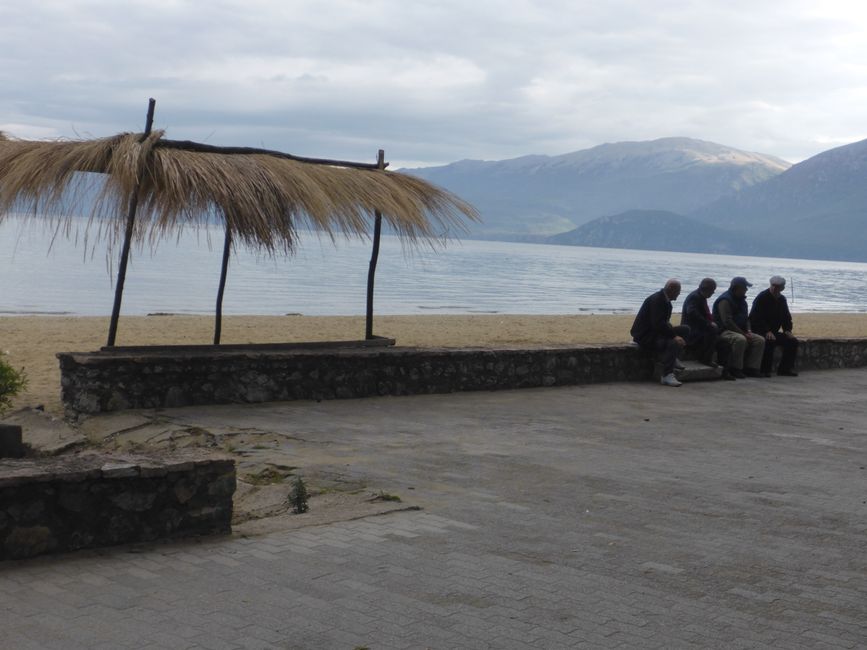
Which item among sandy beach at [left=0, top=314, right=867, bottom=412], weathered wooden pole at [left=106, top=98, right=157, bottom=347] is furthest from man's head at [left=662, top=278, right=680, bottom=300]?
weathered wooden pole at [left=106, top=98, right=157, bottom=347]

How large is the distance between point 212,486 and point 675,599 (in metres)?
2.19

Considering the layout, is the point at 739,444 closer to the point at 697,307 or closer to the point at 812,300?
the point at 697,307

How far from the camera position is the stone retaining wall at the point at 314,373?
26.5 ft

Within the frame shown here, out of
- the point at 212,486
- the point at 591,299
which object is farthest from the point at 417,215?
the point at 591,299

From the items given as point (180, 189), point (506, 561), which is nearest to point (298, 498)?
point (506, 561)

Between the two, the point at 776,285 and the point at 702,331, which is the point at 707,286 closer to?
the point at 702,331

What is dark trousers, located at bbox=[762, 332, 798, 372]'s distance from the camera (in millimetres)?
13555

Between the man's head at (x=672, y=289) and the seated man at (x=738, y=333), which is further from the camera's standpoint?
the seated man at (x=738, y=333)

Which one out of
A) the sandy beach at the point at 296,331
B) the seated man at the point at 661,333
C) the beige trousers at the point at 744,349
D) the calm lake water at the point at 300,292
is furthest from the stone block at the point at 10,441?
the calm lake water at the point at 300,292

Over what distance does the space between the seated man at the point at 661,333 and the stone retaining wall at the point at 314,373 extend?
214mm

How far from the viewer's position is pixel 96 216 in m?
8.48

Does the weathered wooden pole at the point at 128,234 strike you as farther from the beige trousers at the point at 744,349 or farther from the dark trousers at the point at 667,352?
the beige trousers at the point at 744,349

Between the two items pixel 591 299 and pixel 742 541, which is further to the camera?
pixel 591 299

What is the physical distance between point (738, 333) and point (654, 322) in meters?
1.84
